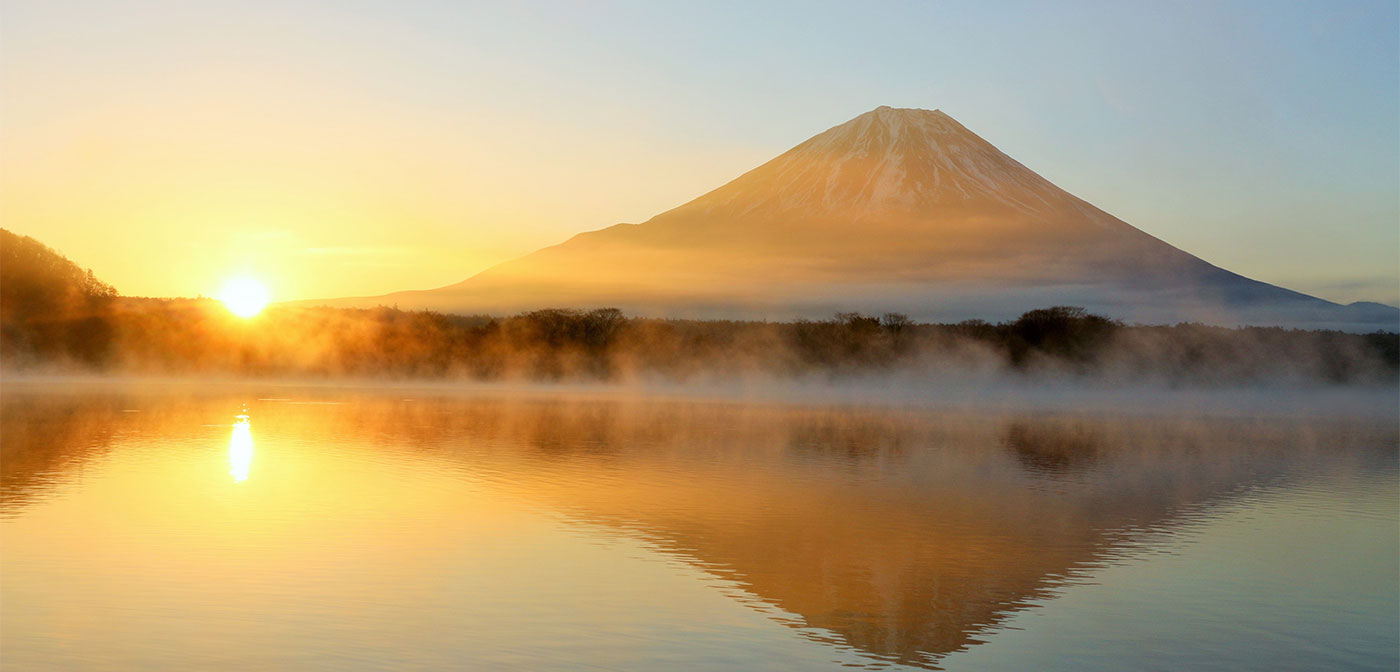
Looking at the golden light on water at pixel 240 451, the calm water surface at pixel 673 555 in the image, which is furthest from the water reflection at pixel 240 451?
the calm water surface at pixel 673 555

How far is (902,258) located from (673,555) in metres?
136

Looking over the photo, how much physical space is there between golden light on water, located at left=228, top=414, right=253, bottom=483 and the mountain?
4035 inches

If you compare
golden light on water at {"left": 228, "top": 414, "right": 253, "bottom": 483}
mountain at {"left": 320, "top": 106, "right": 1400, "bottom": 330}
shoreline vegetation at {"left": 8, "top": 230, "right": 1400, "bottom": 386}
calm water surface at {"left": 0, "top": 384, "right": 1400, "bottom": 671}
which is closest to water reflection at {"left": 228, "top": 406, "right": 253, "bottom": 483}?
golden light on water at {"left": 228, "top": 414, "right": 253, "bottom": 483}

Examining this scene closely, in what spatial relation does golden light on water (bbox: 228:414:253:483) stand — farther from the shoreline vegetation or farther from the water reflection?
the shoreline vegetation

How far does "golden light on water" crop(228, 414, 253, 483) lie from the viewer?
80.8 feet

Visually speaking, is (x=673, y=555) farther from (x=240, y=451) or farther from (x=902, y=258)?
(x=902, y=258)

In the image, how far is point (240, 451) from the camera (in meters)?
28.9

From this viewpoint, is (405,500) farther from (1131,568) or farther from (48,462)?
(1131,568)

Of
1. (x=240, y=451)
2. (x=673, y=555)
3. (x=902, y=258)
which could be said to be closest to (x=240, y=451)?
(x=240, y=451)

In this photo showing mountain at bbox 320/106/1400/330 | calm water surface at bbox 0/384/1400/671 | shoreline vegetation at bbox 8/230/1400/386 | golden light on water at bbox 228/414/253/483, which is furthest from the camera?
mountain at bbox 320/106/1400/330

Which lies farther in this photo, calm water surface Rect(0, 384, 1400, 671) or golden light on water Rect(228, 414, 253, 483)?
golden light on water Rect(228, 414, 253, 483)

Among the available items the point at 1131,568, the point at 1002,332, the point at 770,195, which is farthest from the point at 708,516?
the point at 770,195

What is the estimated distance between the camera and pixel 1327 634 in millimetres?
13234

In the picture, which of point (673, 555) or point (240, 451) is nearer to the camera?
point (673, 555)
